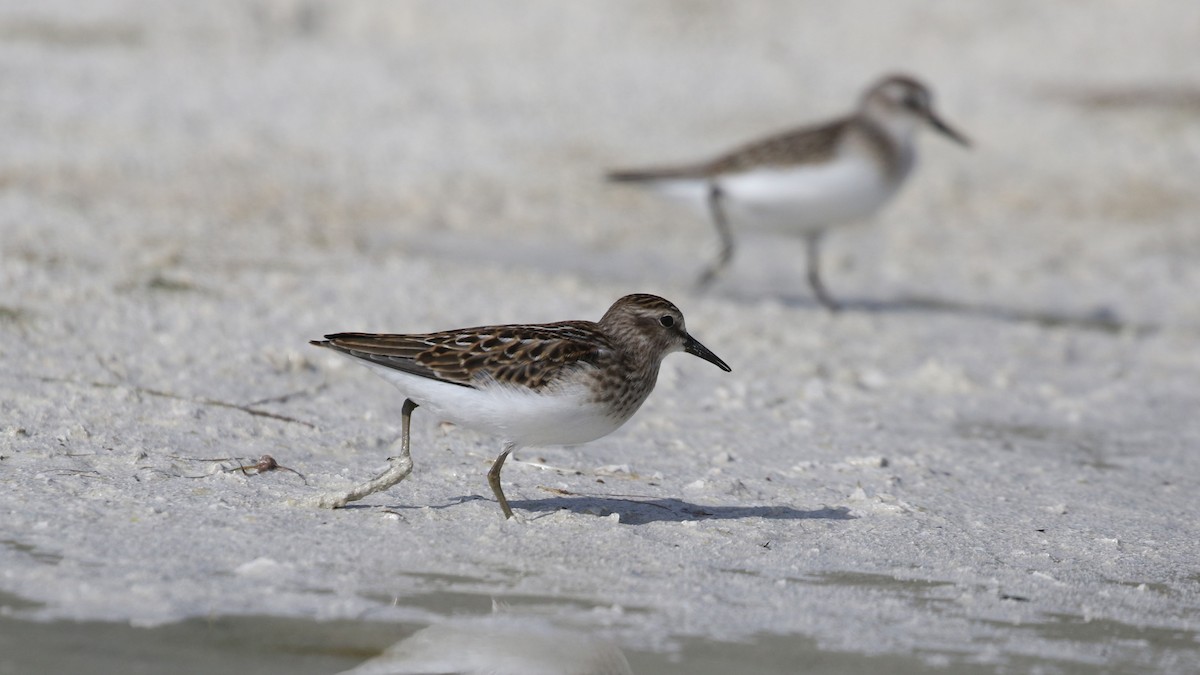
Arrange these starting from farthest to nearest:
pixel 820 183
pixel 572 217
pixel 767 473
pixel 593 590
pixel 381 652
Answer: pixel 572 217 < pixel 820 183 < pixel 767 473 < pixel 593 590 < pixel 381 652

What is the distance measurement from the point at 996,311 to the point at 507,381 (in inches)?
219

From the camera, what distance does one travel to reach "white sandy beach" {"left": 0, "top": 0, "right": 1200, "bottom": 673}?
4645 mm

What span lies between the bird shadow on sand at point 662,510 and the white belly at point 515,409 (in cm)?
33

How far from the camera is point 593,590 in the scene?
4.59 m

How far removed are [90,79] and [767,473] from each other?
856cm

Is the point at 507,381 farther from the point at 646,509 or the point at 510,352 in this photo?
the point at 646,509

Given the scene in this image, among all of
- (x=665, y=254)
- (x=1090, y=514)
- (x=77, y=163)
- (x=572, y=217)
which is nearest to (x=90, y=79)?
(x=77, y=163)

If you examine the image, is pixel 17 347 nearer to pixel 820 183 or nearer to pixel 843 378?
pixel 843 378

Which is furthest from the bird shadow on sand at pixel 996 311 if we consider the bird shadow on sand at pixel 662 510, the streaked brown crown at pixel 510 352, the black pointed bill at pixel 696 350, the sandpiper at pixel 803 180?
the streaked brown crown at pixel 510 352

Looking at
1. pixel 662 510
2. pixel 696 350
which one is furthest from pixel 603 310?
pixel 662 510

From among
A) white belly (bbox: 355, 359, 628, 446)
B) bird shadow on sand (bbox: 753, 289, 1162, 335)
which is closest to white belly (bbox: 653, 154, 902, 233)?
bird shadow on sand (bbox: 753, 289, 1162, 335)

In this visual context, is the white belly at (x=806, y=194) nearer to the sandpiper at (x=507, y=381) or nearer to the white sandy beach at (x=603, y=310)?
the white sandy beach at (x=603, y=310)

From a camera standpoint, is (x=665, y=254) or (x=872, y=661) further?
(x=665, y=254)

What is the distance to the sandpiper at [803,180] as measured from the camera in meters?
9.77
